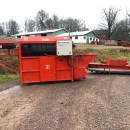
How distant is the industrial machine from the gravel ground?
850 mm

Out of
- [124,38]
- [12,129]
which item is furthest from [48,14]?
[12,129]

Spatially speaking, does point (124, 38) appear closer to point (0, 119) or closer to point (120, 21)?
point (120, 21)

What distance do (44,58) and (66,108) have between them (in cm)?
394

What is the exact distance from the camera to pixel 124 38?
2442 inches

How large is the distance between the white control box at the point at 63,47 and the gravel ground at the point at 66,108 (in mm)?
1617

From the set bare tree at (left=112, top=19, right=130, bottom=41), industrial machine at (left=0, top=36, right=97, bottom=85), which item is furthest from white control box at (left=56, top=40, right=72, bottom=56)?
bare tree at (left=112, top=19, right=130, bottom=41)

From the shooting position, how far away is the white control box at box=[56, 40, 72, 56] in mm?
9312

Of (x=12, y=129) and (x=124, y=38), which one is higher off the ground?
(x=124, y=38)

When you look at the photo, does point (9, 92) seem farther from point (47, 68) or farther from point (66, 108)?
point (66, 108)

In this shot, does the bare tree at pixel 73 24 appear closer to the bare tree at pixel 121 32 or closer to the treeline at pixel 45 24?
the treeline at pixel 45 24

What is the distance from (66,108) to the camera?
235 inches

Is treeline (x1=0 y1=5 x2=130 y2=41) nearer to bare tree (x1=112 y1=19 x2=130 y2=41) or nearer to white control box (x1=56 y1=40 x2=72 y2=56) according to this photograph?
bare tree (x1=112 y1=19 x2=130 y2=41)

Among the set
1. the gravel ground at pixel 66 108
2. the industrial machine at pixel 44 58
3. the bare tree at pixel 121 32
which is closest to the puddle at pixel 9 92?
the gravel ground at pixel 66 108

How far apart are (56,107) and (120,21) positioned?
229ft
